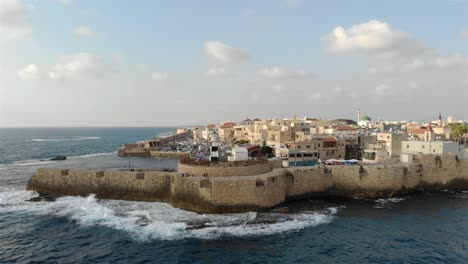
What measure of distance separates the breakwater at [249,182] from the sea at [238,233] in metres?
1.61

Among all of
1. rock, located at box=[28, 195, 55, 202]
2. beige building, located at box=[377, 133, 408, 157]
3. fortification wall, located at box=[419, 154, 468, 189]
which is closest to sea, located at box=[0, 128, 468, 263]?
rock, located at box=[28, 195, 55, 202]

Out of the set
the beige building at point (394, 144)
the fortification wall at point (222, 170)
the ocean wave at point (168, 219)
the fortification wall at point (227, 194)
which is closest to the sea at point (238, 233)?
the ocean wave at point (168, 219)

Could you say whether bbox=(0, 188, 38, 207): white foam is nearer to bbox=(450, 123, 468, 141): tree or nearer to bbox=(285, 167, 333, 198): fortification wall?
bbox=(285, 167, 333, 198): fortification wall

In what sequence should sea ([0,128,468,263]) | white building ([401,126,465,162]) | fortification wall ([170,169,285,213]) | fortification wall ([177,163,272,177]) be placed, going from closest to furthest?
sea ([0,128,468,263]), fortification wall ([170,169,285,213]), fortification wall ([177,163,272,177]), white building ([401,126,465,162])

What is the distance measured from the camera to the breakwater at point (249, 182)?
3481 centimetres

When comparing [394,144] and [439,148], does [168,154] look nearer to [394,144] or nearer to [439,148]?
[394,144]

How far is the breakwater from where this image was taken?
34.8 meters

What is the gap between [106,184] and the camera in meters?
42.2

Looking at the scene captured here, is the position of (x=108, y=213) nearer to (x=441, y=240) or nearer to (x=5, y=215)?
(x=5, y=215)

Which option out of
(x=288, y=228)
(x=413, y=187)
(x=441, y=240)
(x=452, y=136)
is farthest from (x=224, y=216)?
(x=452, y=136)

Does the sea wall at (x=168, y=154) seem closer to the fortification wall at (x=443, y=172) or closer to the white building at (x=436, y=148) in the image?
the white building at (x=436, y=148)

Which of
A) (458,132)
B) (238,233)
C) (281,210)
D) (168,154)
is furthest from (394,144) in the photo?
(168,154)

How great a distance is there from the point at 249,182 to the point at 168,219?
28.3 ft

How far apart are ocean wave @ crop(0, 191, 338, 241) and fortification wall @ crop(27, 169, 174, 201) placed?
1655 millimetres
